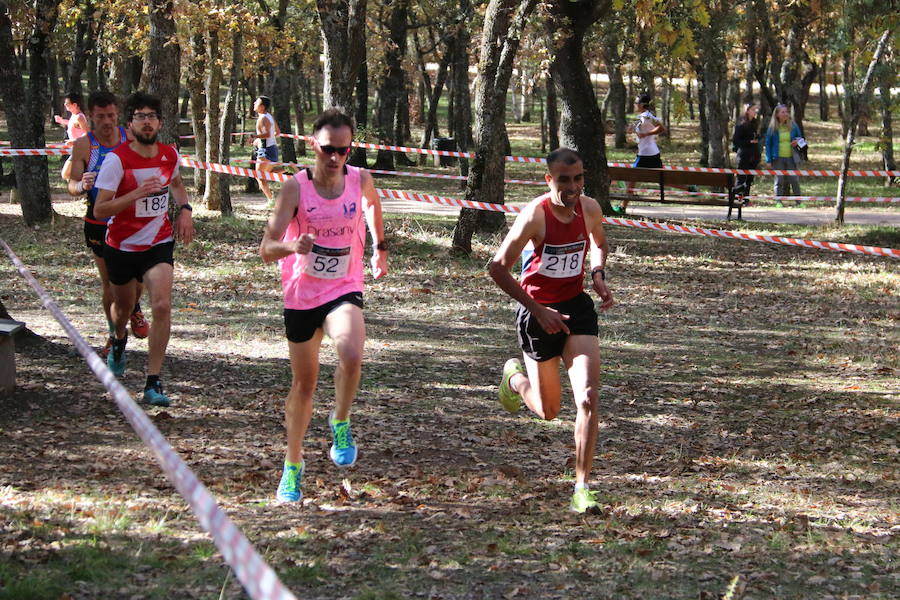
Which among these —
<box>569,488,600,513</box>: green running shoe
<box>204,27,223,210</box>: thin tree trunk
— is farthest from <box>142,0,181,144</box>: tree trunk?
<box>569,488,600,513</box>: green running shoe

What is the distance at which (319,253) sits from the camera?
5.54 m

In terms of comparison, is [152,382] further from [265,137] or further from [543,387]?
[265,137]

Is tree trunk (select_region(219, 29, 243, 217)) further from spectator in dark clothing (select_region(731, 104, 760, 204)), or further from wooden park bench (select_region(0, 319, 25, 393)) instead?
wooden park bench (select_region(0, 319, 25, 393))

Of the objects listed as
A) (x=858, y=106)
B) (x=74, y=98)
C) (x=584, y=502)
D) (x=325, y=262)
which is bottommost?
(x=584, y=502)

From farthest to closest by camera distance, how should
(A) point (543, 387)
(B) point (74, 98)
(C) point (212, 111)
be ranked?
(C) point (212, 111) < (B) point (74, 98) < (A) point (543, 387)

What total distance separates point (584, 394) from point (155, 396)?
10.4ft

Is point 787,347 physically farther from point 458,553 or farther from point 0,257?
point 0,257

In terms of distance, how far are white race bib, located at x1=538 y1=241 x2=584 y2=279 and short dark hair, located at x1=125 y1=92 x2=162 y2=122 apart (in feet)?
9.37

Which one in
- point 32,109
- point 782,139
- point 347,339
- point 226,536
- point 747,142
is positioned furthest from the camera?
point 747,142

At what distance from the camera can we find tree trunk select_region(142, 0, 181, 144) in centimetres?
1508

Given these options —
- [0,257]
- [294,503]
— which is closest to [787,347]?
[294,503]

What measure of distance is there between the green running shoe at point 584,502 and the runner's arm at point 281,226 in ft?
6.25

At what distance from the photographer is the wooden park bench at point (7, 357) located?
7516 mm

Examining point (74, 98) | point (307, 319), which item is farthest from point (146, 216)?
point (74, 98)
